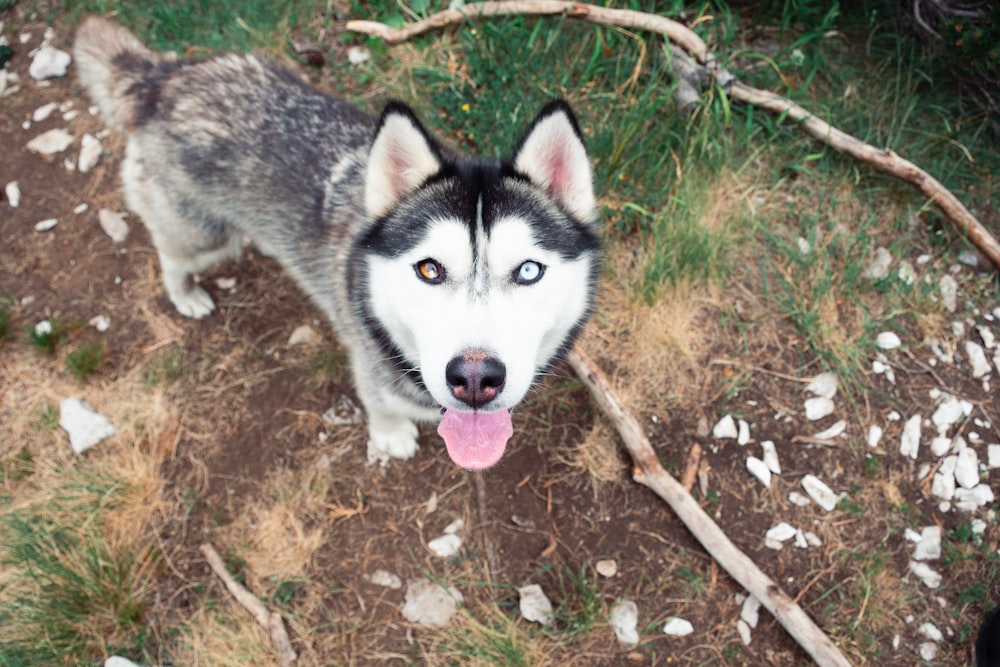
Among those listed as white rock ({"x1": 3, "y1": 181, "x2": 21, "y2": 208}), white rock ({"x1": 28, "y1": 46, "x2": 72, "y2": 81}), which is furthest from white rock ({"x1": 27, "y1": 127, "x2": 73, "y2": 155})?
white rock ({"x1": 28, "y1": 46, "x2": 72, "y2": 81})

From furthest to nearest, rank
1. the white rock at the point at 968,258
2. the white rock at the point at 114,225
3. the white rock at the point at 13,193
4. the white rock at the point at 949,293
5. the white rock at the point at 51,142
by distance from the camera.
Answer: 1. the white rock at the point at 51,142
2. the white rock at the point at 13,193
3. the white rock at the point at 114,225
4. the white rock at the point at 968,258
5. the white rock at the point at 949,293

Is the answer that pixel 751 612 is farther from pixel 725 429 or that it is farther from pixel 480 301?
pixel 480 301

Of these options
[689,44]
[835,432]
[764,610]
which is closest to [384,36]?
[689,44]

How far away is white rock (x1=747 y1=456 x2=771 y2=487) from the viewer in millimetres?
3127

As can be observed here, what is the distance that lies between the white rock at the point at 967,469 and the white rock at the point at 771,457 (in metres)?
0.81

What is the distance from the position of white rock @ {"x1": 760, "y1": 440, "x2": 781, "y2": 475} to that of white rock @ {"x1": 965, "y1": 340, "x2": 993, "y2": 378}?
3.67 ft

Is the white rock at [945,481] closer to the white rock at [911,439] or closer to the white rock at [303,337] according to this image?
the white rock at [911,439]

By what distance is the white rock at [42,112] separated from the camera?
4.37 meters

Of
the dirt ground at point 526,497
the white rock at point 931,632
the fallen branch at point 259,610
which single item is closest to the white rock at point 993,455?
the dirt ground at point 526,497

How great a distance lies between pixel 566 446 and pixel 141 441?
2.10 meters

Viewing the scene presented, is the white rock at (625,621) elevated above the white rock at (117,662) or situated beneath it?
elevated above

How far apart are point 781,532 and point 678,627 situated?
632 mm

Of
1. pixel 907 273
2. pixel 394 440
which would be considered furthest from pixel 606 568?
pixel 907 273

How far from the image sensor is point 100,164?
4199mm
